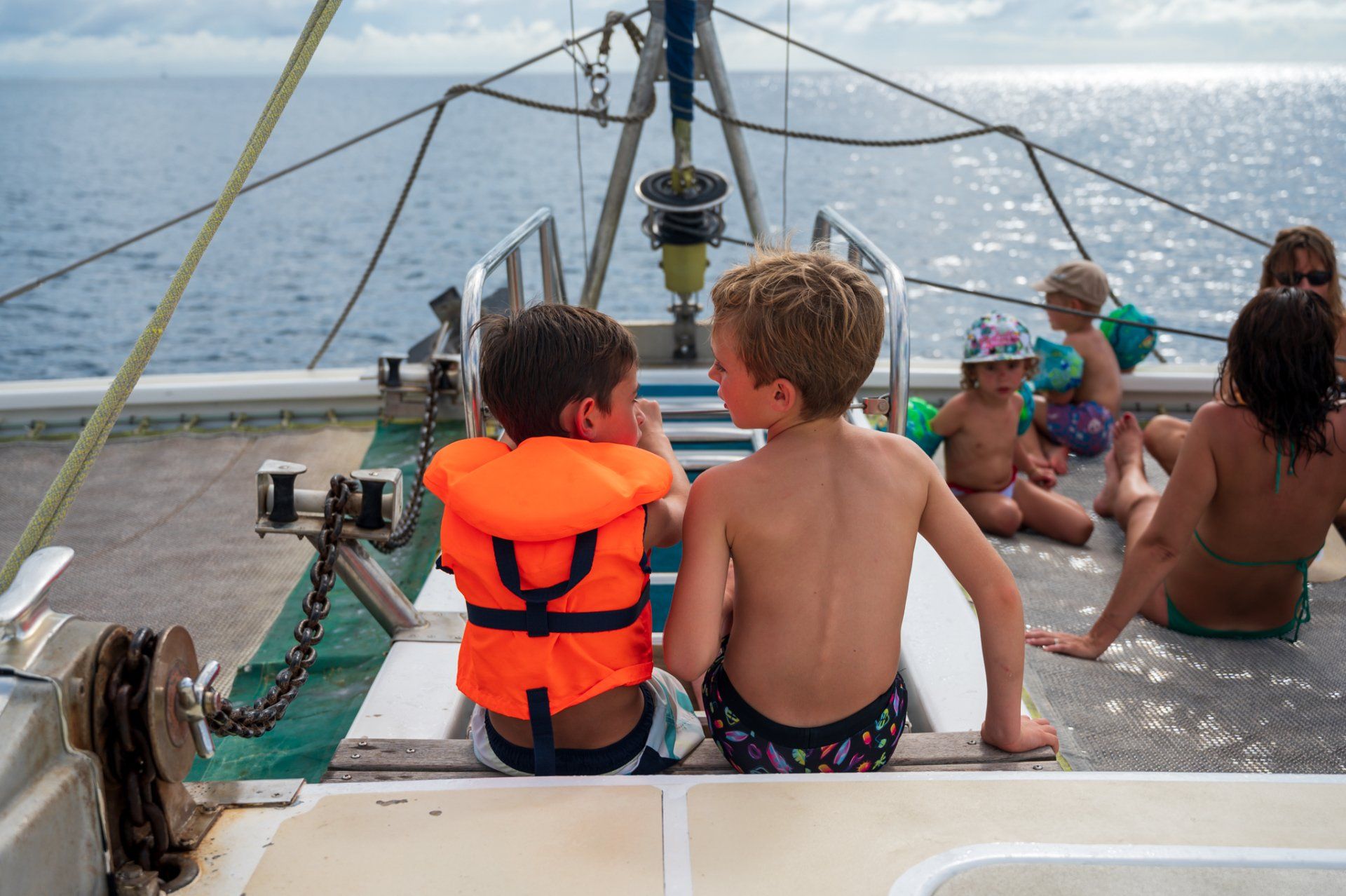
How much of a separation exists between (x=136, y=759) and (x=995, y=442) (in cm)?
298

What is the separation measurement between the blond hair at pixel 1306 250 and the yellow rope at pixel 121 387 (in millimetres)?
3262

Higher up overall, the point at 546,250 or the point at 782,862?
the point at 546,250

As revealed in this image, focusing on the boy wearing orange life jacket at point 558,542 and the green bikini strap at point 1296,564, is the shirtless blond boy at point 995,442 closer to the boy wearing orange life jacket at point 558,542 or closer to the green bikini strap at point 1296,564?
the green bikini strap at point 1296,564

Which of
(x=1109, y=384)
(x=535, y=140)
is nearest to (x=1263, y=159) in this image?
(x=535, y=140)

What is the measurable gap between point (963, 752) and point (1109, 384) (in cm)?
307

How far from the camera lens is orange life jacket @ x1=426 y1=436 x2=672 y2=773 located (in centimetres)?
150

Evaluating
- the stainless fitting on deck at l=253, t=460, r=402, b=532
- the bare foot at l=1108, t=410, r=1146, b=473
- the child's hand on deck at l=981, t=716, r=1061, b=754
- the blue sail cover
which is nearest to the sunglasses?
the bare foot at l=1108, t=410, r=1146, b=473

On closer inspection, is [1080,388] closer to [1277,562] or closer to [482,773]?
[1277,562]

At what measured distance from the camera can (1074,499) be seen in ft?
13.1

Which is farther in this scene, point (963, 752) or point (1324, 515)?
point (1324, 515)

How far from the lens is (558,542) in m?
1.54

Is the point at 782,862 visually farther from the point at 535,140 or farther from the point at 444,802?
the point at 535,140

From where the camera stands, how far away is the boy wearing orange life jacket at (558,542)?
1518 mm

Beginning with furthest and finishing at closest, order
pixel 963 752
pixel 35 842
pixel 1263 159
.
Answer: pixel 1263 159
pixel 963 752
pixel 35 842
